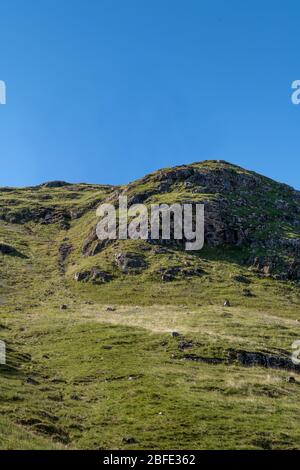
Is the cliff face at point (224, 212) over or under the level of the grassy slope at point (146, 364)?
over

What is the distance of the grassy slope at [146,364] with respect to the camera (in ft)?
109

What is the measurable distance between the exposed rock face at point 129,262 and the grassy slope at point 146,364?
2226 millimetres

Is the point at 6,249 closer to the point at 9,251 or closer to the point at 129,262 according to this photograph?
the point at 9,251

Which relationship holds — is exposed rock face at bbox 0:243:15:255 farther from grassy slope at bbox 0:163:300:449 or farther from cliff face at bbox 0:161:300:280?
grassy slope at bbox 0:163:300:449

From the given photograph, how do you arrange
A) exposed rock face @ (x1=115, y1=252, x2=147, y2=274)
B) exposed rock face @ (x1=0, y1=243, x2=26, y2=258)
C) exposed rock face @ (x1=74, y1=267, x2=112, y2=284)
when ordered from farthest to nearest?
exposed rock face @ (x1=0, y1=243, x2=26, y2=258) < exposed rock face @ (x1=115, y1=252, x2=147, y2=274) < exposed rock face @ (x1=74, y1=267, x2=112, y2=284)

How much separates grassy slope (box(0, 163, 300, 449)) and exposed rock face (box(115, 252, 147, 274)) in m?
2.23

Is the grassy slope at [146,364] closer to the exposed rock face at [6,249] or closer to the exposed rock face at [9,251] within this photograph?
the exposed rock face at [9,251]

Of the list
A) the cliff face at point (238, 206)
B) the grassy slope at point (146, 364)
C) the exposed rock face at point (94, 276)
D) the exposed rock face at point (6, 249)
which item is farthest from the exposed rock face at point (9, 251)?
the exposed rock face at point (94, 276)

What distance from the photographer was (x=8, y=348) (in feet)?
169

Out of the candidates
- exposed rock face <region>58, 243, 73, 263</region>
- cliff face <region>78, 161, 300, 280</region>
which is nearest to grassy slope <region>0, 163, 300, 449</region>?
cliff face <region>78, 161, 300, 280</region>

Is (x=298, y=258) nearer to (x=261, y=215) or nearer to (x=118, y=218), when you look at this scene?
(x=261, y=215)

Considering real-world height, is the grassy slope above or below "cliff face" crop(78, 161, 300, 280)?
below

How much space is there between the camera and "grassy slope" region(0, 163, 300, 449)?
33219 millimetres
